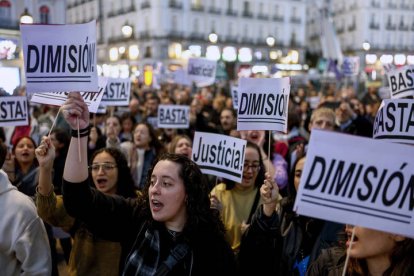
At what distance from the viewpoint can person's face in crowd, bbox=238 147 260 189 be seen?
4438 mm

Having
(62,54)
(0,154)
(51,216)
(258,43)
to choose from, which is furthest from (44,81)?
(258,43)

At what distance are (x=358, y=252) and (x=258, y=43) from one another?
60.1 meters

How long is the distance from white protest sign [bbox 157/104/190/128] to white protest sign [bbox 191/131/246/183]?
140 inches

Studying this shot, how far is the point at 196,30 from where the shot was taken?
55844mm

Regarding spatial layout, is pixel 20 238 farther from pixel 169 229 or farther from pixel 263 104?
pixel 263 104

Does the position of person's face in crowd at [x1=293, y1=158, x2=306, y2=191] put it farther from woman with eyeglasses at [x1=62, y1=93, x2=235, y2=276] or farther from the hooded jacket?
the hooded jacket

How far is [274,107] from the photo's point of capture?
4348 mm

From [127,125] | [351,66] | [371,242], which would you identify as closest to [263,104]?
[371,242]

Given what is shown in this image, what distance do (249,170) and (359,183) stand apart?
7.64 ft

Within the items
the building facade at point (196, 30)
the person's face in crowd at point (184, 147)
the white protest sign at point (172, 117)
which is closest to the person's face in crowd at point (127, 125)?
the white protest sign at point (172, 117)

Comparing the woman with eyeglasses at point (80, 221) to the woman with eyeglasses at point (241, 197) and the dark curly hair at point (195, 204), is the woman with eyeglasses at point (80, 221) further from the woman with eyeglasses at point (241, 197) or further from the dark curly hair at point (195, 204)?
the woman with eyeglasses at point (241, 197)

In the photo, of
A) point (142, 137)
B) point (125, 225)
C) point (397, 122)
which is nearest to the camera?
point (125, 225)

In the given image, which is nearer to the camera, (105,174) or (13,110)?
(105,174)

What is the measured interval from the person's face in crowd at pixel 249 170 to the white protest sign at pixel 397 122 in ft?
3.36
